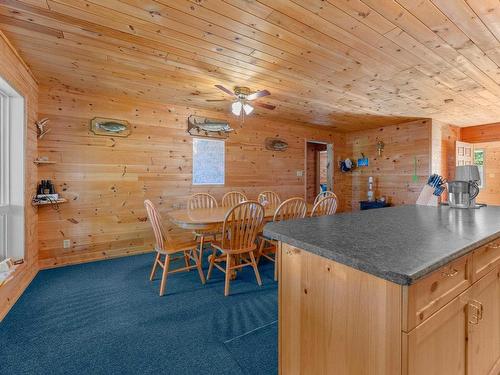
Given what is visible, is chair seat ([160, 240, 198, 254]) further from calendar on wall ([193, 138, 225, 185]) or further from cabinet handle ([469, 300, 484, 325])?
cabinet handle ([469, 300, 484, 325])

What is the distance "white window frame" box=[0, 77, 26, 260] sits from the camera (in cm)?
253

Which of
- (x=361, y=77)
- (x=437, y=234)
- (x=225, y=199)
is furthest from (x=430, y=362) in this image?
(x=225, y=199)

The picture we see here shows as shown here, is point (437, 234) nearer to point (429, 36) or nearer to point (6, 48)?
point (429, 36)

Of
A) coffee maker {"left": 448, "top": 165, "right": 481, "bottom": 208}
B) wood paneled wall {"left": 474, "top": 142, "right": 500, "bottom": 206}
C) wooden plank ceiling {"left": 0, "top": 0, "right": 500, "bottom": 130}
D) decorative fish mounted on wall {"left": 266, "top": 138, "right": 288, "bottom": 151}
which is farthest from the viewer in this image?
wood paneled wall {"left": 474, "top": 142, "right": 500, "bottom": 206}

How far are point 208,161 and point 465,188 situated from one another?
3.41 meters

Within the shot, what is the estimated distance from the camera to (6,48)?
7.14 ft

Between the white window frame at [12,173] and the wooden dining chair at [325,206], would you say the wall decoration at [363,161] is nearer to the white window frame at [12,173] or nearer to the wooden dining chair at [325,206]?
the wooden dining chair at [325,206]

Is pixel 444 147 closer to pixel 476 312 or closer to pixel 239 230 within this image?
pixel 239 230

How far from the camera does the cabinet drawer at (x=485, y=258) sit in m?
1.14

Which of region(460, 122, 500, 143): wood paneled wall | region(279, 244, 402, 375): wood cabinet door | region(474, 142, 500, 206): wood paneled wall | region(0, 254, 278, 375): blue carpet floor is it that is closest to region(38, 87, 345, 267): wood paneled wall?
region(0, 254, 278, 375): blue carpet floor

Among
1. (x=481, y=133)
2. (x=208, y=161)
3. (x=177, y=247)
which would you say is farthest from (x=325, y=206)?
(x=481, y=133)

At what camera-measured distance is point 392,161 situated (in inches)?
214

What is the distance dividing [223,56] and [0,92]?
2.19 m

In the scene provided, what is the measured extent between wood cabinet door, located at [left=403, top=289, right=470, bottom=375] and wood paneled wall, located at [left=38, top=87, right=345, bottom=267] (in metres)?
3.65
